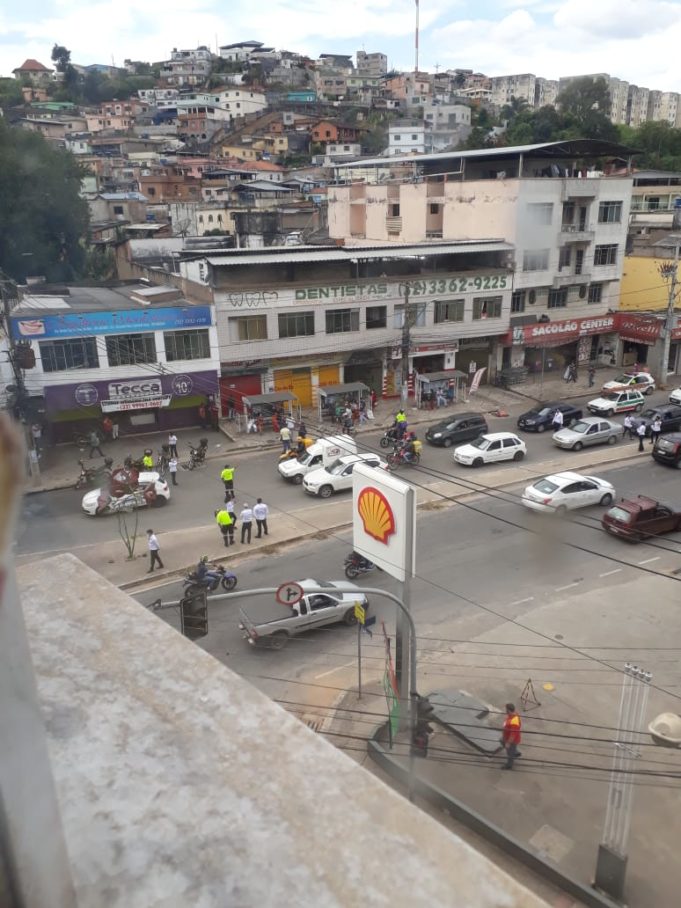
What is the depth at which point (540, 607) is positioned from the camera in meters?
15.9

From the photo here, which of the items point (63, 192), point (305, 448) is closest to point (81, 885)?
point (305, 448)

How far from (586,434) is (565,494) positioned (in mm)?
7256

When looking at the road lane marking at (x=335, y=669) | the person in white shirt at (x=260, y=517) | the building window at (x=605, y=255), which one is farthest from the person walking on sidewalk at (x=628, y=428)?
the road lane marking at (x=335, y=669)

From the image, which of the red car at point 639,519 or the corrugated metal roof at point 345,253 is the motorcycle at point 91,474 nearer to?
the corrugated metal roof at point 345,253

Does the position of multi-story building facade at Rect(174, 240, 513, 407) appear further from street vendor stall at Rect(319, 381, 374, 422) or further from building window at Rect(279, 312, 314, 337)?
street vendor stall at Rect(319, 381, 374, 422)

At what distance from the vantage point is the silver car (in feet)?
88.6

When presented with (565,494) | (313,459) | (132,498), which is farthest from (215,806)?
(313,459)

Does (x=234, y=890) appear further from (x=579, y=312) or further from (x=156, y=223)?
(x=156, y=223)

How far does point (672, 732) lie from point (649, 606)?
564cm

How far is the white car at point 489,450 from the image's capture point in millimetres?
25078

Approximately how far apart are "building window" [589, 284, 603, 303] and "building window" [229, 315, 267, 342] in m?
20.7

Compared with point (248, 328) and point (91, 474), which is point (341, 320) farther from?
point (91, 474)

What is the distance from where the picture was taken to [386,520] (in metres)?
11.4

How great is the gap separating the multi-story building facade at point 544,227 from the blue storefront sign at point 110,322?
1710 cm
